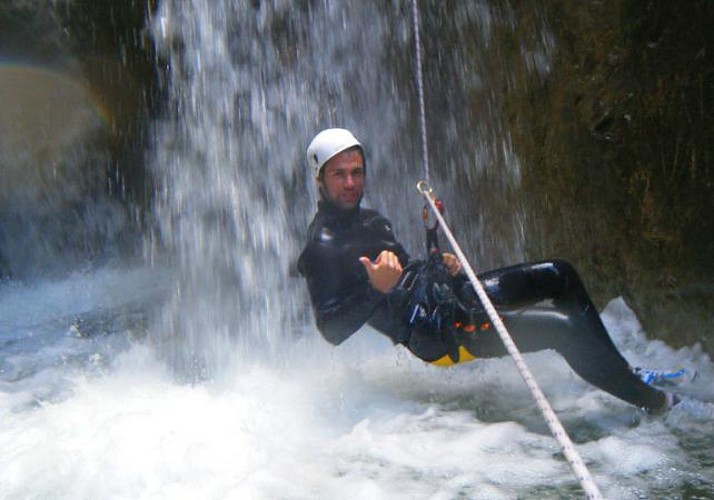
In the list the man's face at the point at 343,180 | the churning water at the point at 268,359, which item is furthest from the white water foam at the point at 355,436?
the man's face at the point at 343,180

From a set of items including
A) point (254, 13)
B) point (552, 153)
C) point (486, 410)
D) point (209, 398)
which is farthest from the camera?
point (254, 13)

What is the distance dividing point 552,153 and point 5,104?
26.1ft

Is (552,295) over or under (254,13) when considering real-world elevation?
under

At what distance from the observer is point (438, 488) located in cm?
262

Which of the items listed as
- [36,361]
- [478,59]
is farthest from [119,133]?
[478,59]

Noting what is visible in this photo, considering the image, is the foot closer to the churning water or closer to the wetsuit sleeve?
the churning water

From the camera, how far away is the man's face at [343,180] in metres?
3.44

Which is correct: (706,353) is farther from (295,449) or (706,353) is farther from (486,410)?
(295,449)

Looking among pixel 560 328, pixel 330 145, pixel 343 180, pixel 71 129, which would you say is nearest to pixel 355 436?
pixel 560 328

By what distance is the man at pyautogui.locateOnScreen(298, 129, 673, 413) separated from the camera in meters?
3.03

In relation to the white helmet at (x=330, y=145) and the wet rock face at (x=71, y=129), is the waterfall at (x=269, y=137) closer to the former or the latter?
the wet rock face at (x=71, y=129)

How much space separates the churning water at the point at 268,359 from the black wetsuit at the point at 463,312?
32 cm

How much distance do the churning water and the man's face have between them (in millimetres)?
1195

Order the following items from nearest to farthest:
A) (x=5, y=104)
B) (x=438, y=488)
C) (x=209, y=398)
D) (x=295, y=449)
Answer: (x=438, y=488) → (x=295, y=449) → (x=209, y=398) → (x=5, y=104)
